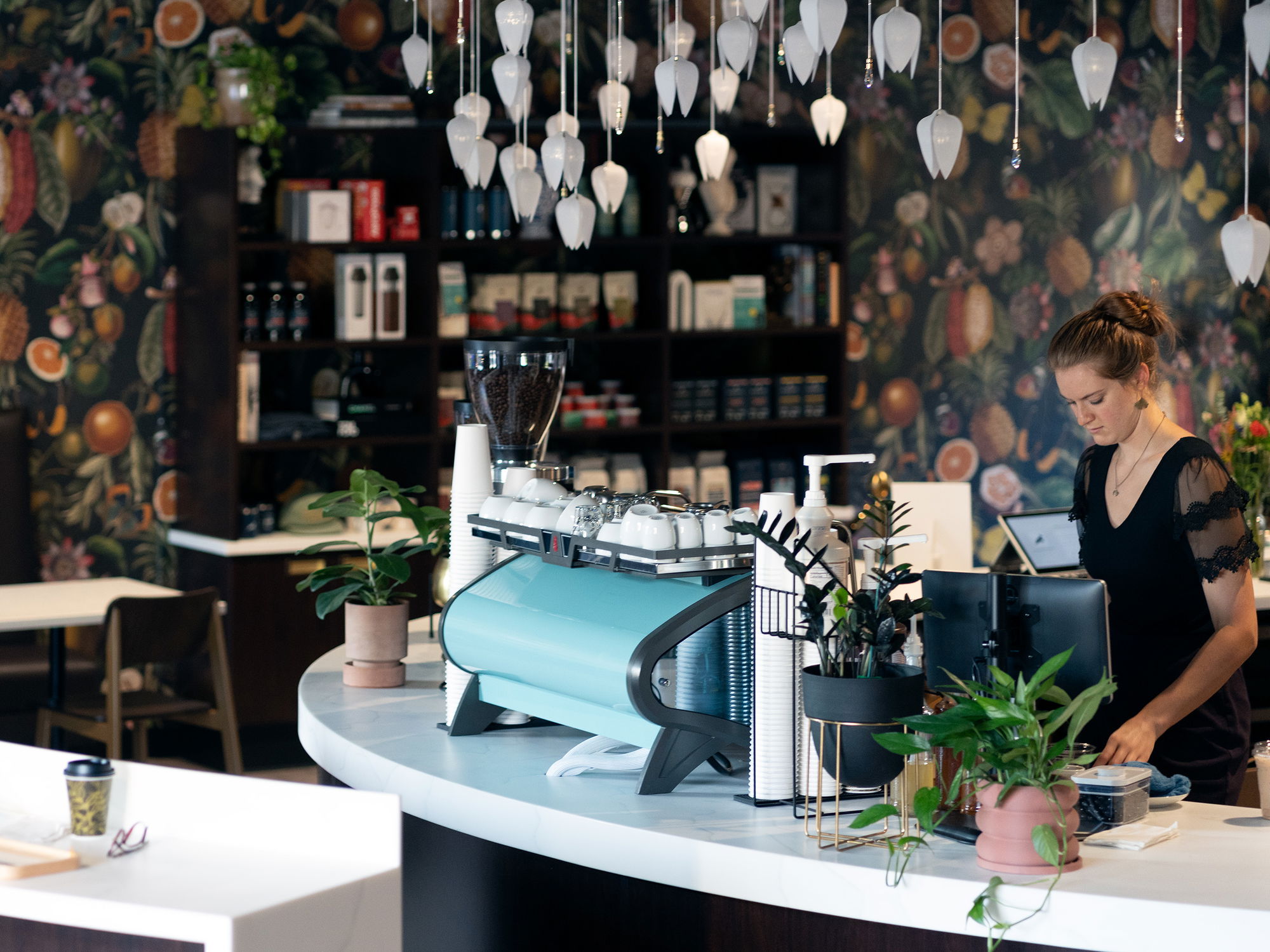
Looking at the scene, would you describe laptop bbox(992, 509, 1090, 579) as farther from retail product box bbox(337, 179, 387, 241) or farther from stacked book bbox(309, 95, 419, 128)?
stacked book bbox(309, 95, 419, 128)

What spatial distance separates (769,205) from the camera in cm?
689

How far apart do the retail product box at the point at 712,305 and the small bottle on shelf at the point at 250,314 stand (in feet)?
5.76

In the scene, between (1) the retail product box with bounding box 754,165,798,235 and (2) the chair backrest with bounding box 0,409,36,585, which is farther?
(1) the retail product box with bounding box 754,165,798,235

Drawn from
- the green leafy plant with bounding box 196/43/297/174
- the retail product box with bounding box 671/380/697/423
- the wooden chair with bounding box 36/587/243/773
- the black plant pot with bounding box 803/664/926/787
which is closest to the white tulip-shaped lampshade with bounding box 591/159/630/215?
the black plant pot with bounding box 803/664/926/787

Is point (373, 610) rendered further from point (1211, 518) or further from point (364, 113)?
point (364, 113)

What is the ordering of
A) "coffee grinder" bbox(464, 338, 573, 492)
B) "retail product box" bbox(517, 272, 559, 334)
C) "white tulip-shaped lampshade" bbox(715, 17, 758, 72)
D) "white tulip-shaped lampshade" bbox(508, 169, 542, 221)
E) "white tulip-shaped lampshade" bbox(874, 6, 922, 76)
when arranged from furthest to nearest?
"retail product box" bbox(517, 272, 559, 334)
"white tulip-shaped lampshade" bbox(508, 169, 542, 221)
"white tulip-shaped lampshade" bbox(715, 17, 758, 72)
"coffee grinder" bbox(464, 338, 573, 492)
"white tulip-shaped lampshade" bbox(874, 6, 922, 76)

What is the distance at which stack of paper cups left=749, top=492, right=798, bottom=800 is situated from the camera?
2301 mm

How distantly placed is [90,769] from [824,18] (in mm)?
1794

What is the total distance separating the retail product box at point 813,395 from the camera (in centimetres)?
691

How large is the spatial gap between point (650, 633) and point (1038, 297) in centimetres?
567

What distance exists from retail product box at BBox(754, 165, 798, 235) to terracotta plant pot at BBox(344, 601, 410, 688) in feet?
13.0

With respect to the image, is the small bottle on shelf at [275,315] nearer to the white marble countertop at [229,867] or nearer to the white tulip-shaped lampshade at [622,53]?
the white tulip-shaped lampshade at [622,53]

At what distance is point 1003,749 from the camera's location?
2.01m

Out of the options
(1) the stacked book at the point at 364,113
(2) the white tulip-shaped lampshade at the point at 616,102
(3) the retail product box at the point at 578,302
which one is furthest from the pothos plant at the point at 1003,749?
(3) the retail product box at the point at 578,302
